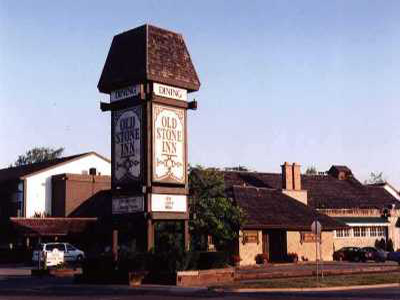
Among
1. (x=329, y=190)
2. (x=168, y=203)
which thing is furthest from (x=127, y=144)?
(x=329, y=190)

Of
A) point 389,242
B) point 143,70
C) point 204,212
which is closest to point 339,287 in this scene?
point 143,70

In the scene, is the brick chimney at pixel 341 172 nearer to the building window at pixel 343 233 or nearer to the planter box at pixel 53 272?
the building window at pixel 343 233

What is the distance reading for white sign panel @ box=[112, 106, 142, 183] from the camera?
29078 millimetres

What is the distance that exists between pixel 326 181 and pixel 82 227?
2681 cm

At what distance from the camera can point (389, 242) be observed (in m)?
63.9

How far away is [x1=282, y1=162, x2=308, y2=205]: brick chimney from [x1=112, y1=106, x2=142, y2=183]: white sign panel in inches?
1279

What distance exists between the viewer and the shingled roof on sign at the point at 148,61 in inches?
1158

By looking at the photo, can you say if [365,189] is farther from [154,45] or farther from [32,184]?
[154,45]

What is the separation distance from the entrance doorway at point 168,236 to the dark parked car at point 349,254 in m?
26.9

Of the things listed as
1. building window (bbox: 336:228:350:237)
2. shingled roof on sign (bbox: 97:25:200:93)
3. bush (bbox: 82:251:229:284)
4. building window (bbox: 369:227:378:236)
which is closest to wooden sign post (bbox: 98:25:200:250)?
shingled roof on sign (bbox: 97:25:200:93)

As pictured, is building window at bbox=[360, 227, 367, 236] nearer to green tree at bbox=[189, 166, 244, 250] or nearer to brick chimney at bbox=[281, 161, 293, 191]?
brick chimney at bbox=[281, 161, 293, 191]

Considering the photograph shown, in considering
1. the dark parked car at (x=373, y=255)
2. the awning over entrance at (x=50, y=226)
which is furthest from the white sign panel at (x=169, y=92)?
the dark parked car at (x=373, y=255)

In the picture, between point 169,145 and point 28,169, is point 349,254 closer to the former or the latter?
point 169,145

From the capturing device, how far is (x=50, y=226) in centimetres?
5422
